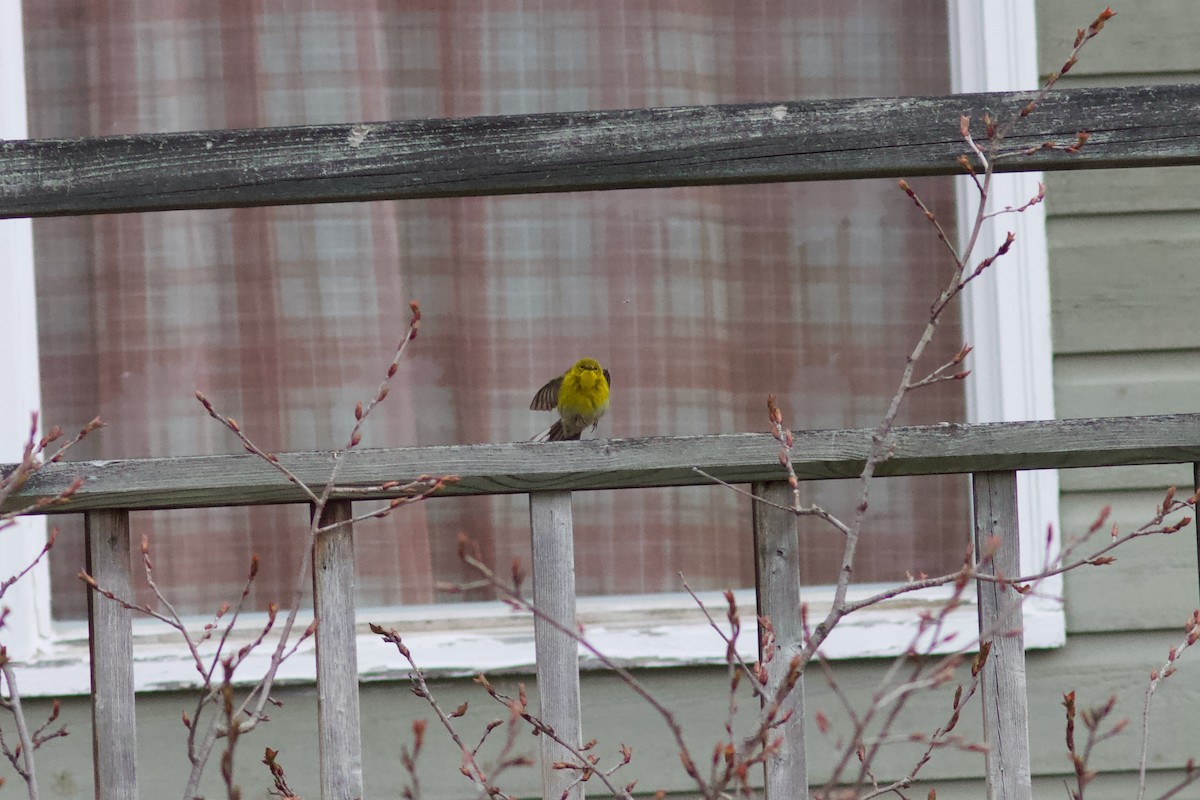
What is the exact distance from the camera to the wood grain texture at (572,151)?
52.3 inches

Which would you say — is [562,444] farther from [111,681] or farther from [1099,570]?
[1099,570]

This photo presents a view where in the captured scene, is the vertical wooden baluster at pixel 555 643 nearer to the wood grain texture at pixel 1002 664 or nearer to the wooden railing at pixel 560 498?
the wooden railing at pixel 560 498

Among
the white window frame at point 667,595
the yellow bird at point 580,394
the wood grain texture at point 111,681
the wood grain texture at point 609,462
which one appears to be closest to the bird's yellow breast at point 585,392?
the yellow bird at point 580,394

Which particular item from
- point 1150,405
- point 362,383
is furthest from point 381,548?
point 1150,405

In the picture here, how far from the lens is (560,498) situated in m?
1.35

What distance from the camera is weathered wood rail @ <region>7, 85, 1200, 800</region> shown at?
1.33m

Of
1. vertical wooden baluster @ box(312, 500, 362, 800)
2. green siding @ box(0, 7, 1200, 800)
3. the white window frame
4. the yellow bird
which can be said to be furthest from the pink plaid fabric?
vertical wooden baluster @ box(312, 500, 362, 800)

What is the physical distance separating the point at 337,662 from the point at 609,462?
37 centimetres

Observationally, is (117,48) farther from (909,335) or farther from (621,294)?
(909,335)

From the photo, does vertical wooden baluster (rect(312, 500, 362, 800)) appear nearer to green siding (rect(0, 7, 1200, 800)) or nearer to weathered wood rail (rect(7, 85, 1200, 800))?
weathered wood rail (rect(7, 85, 1200, 800))

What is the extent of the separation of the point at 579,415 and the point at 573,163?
1117 millimetres

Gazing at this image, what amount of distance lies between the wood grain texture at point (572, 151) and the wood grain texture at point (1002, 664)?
0.39 m

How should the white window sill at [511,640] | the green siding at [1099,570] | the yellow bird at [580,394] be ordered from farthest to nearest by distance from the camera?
A: the green siding at [1099,570], the white window sill at [511,640], the yellow bird at [580,394]

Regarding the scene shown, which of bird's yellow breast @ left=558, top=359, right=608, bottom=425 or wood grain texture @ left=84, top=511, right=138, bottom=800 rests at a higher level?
bird's yellow breast @ left=558, top=359, right=608, bottom=425
